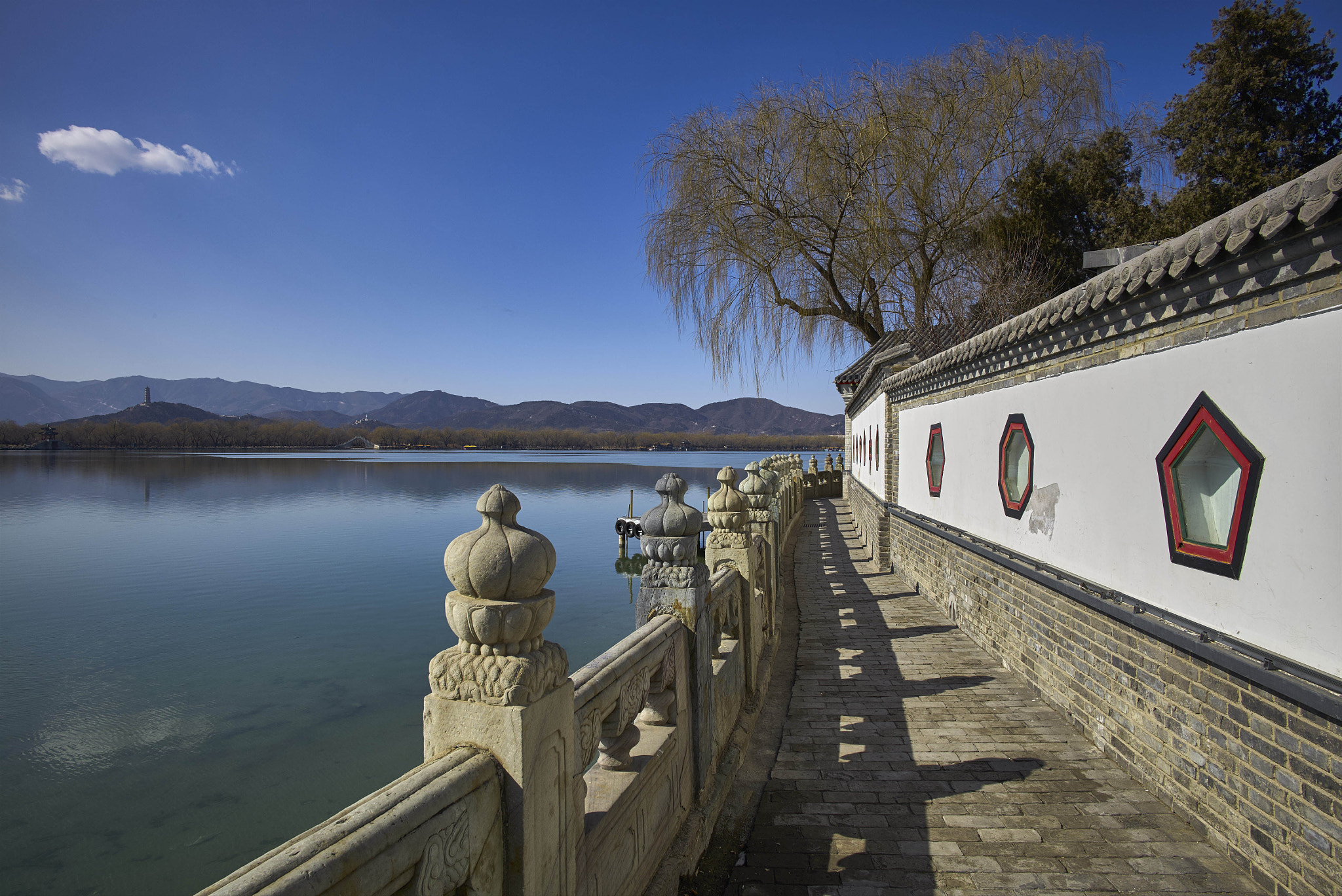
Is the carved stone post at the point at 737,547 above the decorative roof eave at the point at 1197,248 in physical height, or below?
below

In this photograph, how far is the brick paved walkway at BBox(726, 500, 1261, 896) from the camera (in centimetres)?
349

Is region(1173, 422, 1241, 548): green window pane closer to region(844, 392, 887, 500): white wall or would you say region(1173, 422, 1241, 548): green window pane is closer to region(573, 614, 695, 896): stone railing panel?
region(573, 614, 695, 896): stone railing panel

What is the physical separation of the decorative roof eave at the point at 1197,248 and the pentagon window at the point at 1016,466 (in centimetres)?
92

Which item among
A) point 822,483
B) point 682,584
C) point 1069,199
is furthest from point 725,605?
point 822,483

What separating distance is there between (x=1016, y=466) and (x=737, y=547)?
336 centimetres

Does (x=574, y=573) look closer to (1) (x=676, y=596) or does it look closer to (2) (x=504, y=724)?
(1) (x=676, y=596)

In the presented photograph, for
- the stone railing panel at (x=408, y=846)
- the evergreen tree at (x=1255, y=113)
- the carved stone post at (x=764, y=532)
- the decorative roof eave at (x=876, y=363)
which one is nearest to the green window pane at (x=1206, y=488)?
the carved stone post at (x=764, y=532)

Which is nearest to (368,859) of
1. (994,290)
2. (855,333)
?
(994,290)

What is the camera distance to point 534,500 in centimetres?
4816

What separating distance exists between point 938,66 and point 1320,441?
15.3 meters

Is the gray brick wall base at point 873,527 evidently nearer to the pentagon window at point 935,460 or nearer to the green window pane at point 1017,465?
the pentagon window at point 935,460

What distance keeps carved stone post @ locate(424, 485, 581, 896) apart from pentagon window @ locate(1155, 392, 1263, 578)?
3.66 metres

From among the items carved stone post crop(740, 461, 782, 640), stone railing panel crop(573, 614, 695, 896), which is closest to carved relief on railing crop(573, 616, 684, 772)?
stone railing panel crop(573, 614, 695, 896)

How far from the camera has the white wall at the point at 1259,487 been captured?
10.1 ft
